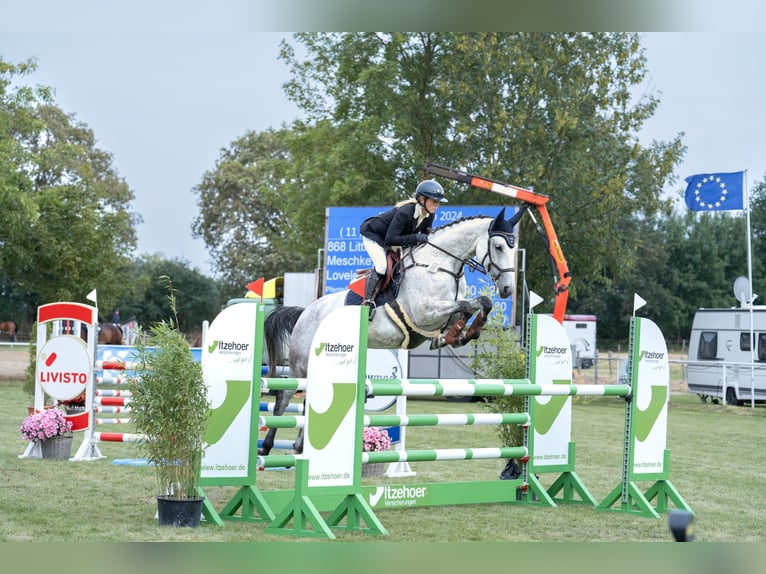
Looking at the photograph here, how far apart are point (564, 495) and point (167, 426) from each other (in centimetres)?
307

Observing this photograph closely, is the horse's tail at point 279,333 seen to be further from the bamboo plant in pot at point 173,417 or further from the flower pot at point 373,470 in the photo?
the bamboo plant in pot at point 173,417

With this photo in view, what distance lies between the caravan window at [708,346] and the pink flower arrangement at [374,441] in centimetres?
1445

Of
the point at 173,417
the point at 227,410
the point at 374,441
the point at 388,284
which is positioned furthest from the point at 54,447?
the point at 173,417

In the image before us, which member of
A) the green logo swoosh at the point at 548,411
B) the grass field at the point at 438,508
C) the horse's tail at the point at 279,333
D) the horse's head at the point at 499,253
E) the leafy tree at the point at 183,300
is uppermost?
the leafy tree at the point at 183,300

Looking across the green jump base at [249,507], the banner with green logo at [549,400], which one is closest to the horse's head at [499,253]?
the banner with green logo at [549,400]

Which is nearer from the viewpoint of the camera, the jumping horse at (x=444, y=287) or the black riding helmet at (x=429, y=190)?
the black riding helmet at (x=429, y=190)

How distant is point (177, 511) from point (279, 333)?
8.35ft

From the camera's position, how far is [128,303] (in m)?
44.3

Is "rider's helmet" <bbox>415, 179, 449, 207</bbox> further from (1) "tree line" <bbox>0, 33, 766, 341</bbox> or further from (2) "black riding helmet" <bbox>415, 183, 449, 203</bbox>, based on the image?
(1) "tree line" <bbox>0, 33, 766, 341</bbox>

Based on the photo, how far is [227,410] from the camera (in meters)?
5.31

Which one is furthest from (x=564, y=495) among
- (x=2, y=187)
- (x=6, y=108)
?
(x=6, y=108)

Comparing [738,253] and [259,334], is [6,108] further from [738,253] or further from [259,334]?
[738,253]

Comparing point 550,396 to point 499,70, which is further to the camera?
point 499,70

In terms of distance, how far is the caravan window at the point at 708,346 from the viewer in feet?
65.6
